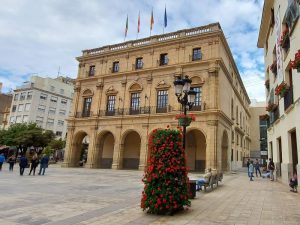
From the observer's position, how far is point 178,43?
26078mm

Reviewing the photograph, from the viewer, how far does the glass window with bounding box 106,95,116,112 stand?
1125 inches

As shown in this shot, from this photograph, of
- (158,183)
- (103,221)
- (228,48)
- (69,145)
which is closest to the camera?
(103,221)

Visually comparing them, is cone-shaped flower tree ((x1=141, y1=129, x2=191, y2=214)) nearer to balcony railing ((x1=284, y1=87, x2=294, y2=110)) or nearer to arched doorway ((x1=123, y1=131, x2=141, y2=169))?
balcony railing ((x1=284, y1=87, x2=294, y2=110))

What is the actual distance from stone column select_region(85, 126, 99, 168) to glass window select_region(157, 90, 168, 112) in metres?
7.81

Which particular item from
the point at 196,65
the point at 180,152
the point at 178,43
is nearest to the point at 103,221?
the point at 180,152

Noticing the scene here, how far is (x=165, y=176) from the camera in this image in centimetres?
651

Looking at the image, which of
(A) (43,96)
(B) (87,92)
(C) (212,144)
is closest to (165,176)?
(C) (212,144)

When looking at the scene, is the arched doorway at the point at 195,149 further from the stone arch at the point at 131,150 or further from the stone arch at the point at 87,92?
the stone arch at the point at 87,92

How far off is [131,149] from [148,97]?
688 cm

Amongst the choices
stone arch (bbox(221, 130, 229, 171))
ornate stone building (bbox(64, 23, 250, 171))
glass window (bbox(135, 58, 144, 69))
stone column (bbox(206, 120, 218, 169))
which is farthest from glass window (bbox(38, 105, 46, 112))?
stone column (bbox(206, 120, 218, 169))

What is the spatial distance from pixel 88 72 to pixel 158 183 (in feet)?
88.8

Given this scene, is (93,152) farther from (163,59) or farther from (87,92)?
(163,59)

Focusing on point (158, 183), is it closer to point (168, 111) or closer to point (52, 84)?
point (168, 111)

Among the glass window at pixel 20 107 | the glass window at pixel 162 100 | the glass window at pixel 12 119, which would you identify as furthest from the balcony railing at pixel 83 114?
the glass window at pixel 12 119
